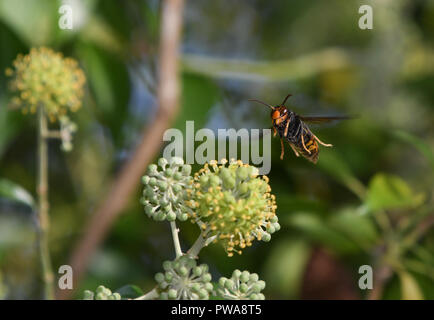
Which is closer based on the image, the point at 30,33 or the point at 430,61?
the point at 30,33

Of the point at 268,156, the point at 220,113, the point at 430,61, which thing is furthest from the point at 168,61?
the point at 430,61

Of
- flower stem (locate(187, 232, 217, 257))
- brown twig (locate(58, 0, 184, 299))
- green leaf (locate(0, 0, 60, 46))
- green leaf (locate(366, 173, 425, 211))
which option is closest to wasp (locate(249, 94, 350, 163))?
green leaf (locate(366, 173, 425, 211))

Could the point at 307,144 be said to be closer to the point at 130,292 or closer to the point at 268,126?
the point at 130,292

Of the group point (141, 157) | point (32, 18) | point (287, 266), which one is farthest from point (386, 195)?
point (32, 18)

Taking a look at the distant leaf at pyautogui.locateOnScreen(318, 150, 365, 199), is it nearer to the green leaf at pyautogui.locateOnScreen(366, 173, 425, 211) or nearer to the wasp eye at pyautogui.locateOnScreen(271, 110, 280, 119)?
the green leaf at pyautogui.locateOnScreen(366, 173, 425, 211)

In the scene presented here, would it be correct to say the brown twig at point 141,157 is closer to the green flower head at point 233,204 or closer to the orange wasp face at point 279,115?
the orange wasp face at point 279,115

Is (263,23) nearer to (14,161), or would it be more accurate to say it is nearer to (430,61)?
(430,61)
